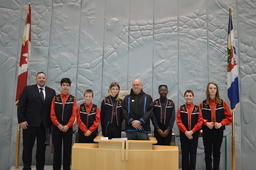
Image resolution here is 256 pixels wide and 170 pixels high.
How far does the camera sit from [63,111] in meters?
4.26

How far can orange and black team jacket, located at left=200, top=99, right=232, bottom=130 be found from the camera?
4328 millimetres

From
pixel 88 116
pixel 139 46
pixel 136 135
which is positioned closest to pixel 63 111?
pixel 88 116

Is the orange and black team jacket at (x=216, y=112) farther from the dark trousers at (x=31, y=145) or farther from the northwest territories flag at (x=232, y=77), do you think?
the dark trousers at (x=31, y=145)

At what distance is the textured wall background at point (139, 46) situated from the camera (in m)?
5.49

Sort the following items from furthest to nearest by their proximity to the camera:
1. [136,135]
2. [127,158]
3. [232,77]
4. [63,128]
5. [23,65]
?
[23,65]
[232,77]
[63,128]
[136,135]
[127,158]

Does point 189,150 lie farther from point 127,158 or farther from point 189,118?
point 127,158

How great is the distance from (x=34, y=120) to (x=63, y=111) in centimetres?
49

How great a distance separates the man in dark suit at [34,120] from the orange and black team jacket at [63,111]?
14 cm

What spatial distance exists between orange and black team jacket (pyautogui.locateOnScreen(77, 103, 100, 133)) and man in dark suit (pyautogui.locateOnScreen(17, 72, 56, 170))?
1.73ft

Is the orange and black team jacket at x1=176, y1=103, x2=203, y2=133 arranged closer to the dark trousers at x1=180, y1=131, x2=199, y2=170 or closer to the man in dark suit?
the dark trousers at x1=180, y1=131, x2=199, y2=170

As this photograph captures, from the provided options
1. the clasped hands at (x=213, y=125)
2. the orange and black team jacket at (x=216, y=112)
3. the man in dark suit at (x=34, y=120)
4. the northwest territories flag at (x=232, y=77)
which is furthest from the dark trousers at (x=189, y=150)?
the man in dark suit at (x=34, y=120)

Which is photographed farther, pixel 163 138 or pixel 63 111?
pixel 163 138

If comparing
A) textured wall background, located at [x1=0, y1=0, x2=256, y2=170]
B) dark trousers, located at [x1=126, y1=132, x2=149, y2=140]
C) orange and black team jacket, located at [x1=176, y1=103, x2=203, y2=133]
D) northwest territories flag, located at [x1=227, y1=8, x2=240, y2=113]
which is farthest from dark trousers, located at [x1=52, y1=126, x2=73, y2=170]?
northwest territories flag, located at [x1=227, y1=8, x2=240, y2=113]

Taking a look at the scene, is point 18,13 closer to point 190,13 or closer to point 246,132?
point 190,13
